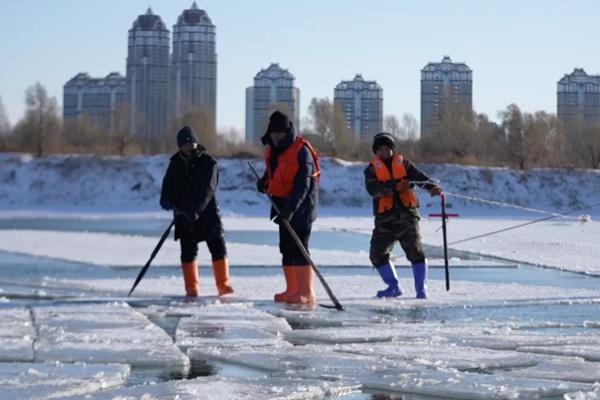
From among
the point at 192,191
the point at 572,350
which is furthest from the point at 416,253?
the point at 572,350

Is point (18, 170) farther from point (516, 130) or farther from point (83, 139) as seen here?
point (516, 130)

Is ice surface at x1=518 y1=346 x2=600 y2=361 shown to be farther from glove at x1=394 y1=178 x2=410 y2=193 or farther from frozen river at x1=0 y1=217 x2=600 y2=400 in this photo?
glove at x1=394 y1=178 x2=410 y2=193

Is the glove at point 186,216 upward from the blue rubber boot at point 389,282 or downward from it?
upward

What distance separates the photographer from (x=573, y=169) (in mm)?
43875

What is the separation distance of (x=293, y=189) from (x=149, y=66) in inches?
4383

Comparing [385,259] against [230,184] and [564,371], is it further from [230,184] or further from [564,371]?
[230,184]

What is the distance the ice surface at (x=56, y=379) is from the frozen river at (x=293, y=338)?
0.01 m

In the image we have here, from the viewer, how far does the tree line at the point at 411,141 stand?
51250 millimetres

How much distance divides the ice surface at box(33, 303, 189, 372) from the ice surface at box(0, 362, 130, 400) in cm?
27

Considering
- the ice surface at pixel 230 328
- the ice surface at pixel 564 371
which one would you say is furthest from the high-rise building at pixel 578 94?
the ice surface at pixel 564 371

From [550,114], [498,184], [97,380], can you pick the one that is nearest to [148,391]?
[97,380]

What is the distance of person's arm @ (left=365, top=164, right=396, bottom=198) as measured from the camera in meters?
9.95

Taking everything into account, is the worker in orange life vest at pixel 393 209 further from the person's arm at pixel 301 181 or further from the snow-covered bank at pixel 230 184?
the snow-covered bank at pixel 230 184

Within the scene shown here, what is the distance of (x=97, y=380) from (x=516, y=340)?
284cm
